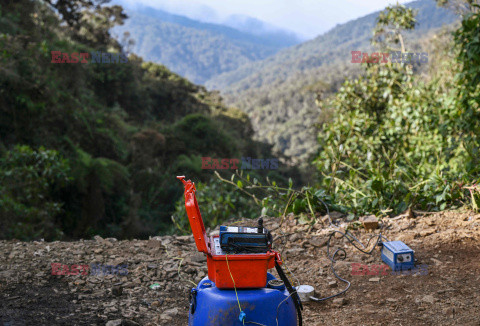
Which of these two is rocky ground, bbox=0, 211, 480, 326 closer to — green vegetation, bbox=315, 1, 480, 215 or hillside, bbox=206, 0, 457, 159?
green vegetation, bbox=315, 1, 480, 215

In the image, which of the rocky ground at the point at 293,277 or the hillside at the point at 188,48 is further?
the hillside at the point at 188,48

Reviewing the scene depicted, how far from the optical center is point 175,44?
103000 mm

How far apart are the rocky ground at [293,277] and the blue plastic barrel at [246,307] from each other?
0.62 m

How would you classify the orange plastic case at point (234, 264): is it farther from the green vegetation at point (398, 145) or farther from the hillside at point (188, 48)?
the hillside at point (188, 48)

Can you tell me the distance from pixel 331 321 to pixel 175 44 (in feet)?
346

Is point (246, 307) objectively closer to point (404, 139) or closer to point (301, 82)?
point (404, 139)

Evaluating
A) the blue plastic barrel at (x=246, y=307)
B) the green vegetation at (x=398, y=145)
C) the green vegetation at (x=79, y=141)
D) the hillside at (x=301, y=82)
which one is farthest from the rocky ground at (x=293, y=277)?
the hillside at (x=301, y=82)

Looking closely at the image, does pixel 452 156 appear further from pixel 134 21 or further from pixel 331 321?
pixel 134 21

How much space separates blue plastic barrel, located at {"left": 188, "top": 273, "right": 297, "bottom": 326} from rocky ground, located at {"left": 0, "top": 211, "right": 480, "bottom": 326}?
62cm

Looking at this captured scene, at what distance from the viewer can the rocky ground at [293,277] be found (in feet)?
9.61

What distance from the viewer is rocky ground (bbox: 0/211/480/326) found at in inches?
115

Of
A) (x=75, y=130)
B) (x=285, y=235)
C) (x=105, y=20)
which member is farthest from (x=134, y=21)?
(x=285, y=235)

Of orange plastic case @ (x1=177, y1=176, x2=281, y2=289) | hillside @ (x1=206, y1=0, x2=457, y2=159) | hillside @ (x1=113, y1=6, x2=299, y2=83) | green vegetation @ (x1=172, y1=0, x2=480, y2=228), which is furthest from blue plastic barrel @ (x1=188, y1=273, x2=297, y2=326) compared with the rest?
hillside @ (x1=113, y1=6, x2=299, y2=83)

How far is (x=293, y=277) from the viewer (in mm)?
3646
